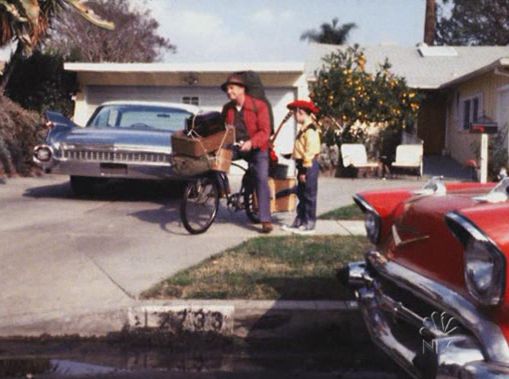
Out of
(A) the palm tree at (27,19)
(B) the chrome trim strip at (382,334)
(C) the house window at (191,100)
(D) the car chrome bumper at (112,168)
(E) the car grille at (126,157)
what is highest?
(A) the palm tree at (27,19)

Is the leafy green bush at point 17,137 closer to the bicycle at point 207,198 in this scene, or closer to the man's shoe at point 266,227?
the bicycle at point 207,198

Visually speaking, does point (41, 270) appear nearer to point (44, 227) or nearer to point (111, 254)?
point (111, 254)

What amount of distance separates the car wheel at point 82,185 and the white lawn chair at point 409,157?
901 centimetres

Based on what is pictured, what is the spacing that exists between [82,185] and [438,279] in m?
9.62

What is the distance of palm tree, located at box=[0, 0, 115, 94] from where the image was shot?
14.4 m

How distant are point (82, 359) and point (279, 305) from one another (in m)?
1.49

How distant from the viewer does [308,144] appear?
884cm

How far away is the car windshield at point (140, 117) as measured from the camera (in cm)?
1212

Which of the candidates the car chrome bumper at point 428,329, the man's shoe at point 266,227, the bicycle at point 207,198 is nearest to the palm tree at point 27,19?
the bicycle at point 207,198

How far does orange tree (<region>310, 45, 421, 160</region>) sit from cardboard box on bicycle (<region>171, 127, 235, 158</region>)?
1134 centimetres

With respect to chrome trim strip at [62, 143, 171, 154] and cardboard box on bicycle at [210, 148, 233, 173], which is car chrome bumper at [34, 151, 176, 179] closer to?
chrome trim strip at [62, 143, 171, 154]

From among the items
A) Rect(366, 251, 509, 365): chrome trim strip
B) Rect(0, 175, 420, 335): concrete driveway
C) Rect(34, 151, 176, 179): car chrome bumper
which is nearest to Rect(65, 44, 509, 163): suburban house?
Rect(0, 175, 420, 335): concrete driveway

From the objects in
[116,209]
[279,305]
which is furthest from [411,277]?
[116,209]

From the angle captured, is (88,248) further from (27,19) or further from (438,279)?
(27,19)
